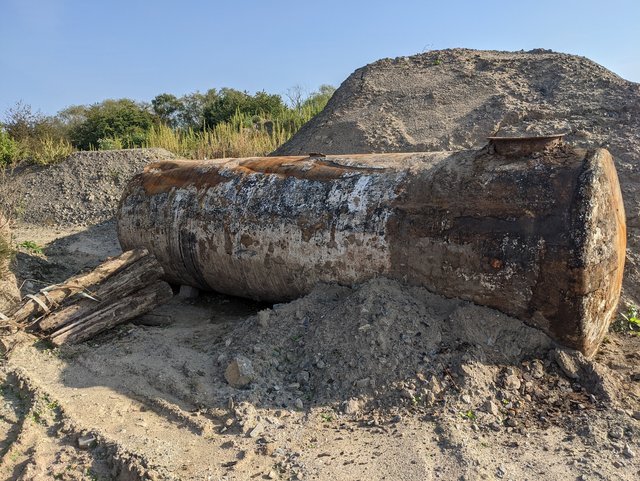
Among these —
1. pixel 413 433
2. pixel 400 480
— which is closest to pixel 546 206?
pixel 413 433

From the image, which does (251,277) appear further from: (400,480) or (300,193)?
(400,480)

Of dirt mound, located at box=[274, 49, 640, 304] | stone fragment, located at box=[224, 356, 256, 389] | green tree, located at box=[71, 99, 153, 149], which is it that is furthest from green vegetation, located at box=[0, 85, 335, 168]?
stone fragment, located at box=[224, 356, 256, 389]

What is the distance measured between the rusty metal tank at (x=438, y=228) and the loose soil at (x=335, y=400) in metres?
0.18

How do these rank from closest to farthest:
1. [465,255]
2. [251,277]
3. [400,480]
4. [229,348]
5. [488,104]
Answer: [400,480] < [465,255] < [229,348] < [251,277] < [488,104]

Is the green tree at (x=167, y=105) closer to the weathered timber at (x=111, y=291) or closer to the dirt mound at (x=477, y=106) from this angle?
the dirt mound at (x=477, y=106)

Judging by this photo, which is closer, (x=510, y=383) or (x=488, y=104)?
(x=510, y=383)

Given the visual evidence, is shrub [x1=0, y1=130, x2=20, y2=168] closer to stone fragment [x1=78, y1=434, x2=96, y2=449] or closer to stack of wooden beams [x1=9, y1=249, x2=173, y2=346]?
stack of wooden beams [x1=9, y1=249, x2=173, y2=346]

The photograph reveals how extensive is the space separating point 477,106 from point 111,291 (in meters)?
5.26

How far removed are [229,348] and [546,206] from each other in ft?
7.11

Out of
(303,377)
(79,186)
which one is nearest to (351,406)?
(303,377)

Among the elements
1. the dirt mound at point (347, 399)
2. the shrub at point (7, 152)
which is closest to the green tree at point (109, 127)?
the shrub at point (7, 152)

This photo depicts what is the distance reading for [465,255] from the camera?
132 inches

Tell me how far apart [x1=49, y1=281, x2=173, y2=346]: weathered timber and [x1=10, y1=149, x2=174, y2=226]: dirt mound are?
6078mm

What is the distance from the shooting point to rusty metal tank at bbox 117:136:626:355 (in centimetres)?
314
